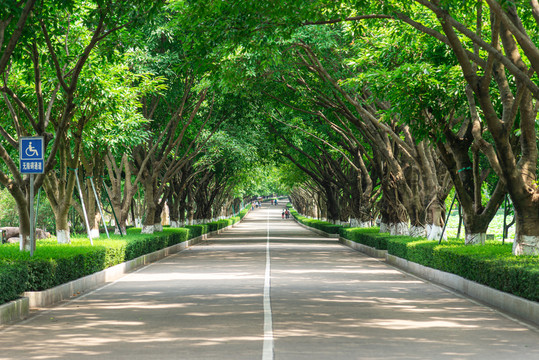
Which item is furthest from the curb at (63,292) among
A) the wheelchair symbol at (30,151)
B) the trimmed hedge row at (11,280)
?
the wheelchair symbol at (30,151)

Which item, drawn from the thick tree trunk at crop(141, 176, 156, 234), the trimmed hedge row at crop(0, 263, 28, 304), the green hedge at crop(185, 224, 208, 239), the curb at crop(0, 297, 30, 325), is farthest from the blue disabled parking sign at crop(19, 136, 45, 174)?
the green hedge at crop(185, 224, 208, 239)

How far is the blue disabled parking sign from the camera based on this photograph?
1488 centimetres

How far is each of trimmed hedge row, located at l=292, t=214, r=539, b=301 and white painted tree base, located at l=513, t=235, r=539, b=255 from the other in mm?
269

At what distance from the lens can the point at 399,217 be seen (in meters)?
→ 31.2

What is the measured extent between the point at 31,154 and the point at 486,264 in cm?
904

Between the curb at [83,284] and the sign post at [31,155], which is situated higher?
the sign post at [31,155]

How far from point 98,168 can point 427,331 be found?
63.1 feet

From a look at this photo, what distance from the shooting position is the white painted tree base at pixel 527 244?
49.5ft

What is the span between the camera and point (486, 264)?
46.9 feet

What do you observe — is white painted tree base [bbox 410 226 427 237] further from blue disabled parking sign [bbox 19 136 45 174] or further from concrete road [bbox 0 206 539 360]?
blue disabled parking sign [bbox 19 136 45 174]

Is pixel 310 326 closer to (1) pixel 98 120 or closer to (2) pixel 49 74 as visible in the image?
(2) pixel 49 74

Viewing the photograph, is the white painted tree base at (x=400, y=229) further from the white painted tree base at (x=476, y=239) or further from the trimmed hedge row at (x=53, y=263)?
the white painted tree base at (x=476, y=239)

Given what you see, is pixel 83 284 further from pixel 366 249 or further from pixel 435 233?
pixel 366 249

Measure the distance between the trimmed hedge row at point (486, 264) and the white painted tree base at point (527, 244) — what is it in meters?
0.27
